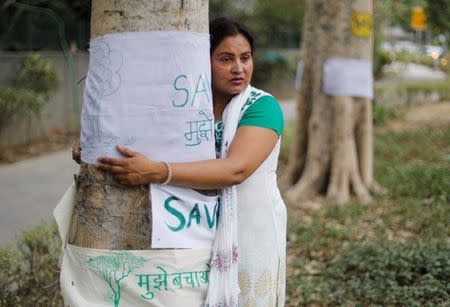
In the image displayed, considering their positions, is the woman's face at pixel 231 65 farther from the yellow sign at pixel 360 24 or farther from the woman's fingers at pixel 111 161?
the yellow sign at pixel 360 24

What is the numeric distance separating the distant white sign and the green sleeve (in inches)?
189

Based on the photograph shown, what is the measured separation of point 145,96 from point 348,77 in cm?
515

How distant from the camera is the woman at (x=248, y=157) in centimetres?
235

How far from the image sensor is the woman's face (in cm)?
249

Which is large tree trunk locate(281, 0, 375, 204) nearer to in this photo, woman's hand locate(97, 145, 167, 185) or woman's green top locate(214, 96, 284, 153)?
woman's green top locate(214, 96, 284, 153)

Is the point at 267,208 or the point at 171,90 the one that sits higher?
the point at 171,90

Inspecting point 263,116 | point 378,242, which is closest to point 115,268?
point 263,116

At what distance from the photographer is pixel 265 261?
2.52 meters

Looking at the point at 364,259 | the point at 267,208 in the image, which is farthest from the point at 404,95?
the point at 267,208

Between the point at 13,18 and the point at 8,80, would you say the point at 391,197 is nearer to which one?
the point at 8,80

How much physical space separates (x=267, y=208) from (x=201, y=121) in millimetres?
440

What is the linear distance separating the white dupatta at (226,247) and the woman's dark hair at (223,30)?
0.83 feet

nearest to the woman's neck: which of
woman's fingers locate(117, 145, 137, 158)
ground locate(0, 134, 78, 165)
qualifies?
woman's fingers locate(117, 145, 137, 158)

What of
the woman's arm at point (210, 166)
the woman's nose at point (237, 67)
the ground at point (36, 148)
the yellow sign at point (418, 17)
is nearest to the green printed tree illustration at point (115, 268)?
the woman's arm at point (210, 166)
